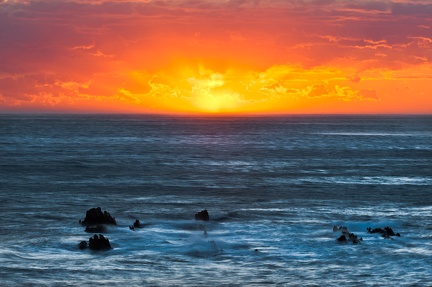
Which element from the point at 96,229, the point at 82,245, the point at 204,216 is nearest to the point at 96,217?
the point at 96,229

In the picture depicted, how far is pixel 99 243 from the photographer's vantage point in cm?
2773

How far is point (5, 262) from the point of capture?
25.8 metres

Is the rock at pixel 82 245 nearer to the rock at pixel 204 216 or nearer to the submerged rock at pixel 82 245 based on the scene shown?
the submerged rock at pixel 82 245

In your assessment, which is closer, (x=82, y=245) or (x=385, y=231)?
(x=82, y=245)

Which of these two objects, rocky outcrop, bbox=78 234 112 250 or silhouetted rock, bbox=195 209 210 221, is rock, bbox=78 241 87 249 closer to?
rocky outcrop, bbox=78 234 112 250

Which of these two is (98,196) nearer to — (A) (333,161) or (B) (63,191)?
(B) (63,191)

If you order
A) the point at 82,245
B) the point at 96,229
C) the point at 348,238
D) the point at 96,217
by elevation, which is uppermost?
the point at 96,217

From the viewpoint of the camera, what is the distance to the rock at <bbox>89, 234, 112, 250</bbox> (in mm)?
27609

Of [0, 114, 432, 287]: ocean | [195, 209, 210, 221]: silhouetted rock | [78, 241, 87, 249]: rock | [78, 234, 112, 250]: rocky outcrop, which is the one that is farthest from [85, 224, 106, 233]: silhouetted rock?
[195, 209, 210, 221]: silhouetted rock

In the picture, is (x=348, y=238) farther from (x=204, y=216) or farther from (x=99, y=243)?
(x=99, y=243)

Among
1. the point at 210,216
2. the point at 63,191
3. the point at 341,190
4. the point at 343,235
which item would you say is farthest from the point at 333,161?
the point at 343,235

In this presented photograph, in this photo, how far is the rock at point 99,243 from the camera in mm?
27609

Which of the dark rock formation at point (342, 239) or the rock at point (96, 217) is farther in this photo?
the rock at point (96, 217)

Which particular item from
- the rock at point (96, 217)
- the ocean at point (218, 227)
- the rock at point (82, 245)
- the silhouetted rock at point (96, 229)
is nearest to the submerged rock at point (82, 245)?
the rock at point (82, 245)
